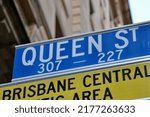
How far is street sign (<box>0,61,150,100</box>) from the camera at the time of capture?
402 cm

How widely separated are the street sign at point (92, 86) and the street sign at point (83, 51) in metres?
0.14

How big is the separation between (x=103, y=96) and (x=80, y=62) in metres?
0.60

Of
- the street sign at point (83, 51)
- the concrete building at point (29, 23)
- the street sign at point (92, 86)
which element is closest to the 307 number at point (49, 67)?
the street sign at point (83, 51)

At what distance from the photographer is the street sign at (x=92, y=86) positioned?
402cm

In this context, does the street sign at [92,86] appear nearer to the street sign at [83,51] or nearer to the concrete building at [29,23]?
the street sign at [83,51]

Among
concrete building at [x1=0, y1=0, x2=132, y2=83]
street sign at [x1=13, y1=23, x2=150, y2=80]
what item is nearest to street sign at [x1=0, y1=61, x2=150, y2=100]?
street sign at [x1=13, y1=23, x2=150, y2=80]

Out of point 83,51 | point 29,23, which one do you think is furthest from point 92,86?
point 29,23

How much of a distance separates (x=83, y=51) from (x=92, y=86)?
55 cm

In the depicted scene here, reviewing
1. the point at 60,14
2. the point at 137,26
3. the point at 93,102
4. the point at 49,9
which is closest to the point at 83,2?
the point at 60,14

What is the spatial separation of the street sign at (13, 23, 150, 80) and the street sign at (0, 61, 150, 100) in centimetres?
14

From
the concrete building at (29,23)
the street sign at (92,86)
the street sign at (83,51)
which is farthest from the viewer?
the concrete building at (29,23)

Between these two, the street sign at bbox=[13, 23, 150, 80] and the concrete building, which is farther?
the concrete building

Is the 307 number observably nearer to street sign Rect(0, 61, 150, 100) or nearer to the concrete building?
street sign Rect(0, 61, 150, 100)

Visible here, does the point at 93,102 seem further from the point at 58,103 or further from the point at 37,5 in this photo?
the point at 37,5
